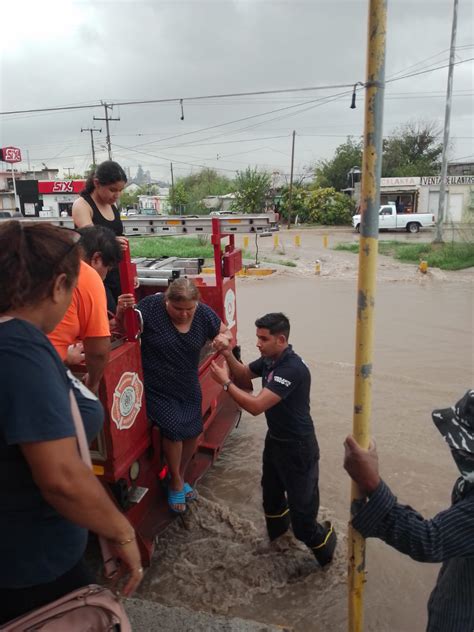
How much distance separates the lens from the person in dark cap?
1.39 m

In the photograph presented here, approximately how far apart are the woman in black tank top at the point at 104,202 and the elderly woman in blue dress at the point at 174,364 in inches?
23.1

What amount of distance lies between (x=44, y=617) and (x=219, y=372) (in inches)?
60.8

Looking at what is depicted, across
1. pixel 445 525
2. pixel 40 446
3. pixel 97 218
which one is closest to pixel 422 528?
pixel 445 525

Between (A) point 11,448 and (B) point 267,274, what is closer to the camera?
(A) point 11,448

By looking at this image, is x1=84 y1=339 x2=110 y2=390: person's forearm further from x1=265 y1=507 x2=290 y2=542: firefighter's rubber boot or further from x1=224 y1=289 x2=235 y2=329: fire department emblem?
x1=224 y1=289 x2=235 y2=329: fire department emblem

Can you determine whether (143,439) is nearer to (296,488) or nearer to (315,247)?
(296,488)

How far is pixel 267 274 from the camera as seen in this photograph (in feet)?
51.3

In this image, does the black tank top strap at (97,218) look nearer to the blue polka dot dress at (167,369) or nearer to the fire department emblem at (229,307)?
the blue polka dot dress at (167,369)

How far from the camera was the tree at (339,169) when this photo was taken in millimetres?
47500

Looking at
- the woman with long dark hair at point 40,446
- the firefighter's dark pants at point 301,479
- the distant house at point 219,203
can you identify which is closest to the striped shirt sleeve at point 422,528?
the woman with long dark hair at point 40,446

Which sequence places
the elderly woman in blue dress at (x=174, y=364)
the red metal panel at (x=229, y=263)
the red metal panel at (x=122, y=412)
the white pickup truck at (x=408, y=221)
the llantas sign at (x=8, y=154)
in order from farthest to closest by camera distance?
the white pickup truck at (x=408, y=221) < the llantas sign at (x=8, y=154) < the red metal panel at (x=229, y=263) < the elderly woman in blue dress at (x=174, y=364) < the red metal panel at (x=122, y=412)

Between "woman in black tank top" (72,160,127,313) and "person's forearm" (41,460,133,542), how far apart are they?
2.30 m

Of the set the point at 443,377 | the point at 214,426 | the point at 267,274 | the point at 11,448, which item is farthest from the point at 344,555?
the point at 267,274

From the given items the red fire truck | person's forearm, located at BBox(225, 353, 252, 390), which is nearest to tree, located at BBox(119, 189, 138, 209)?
the red fire truck
